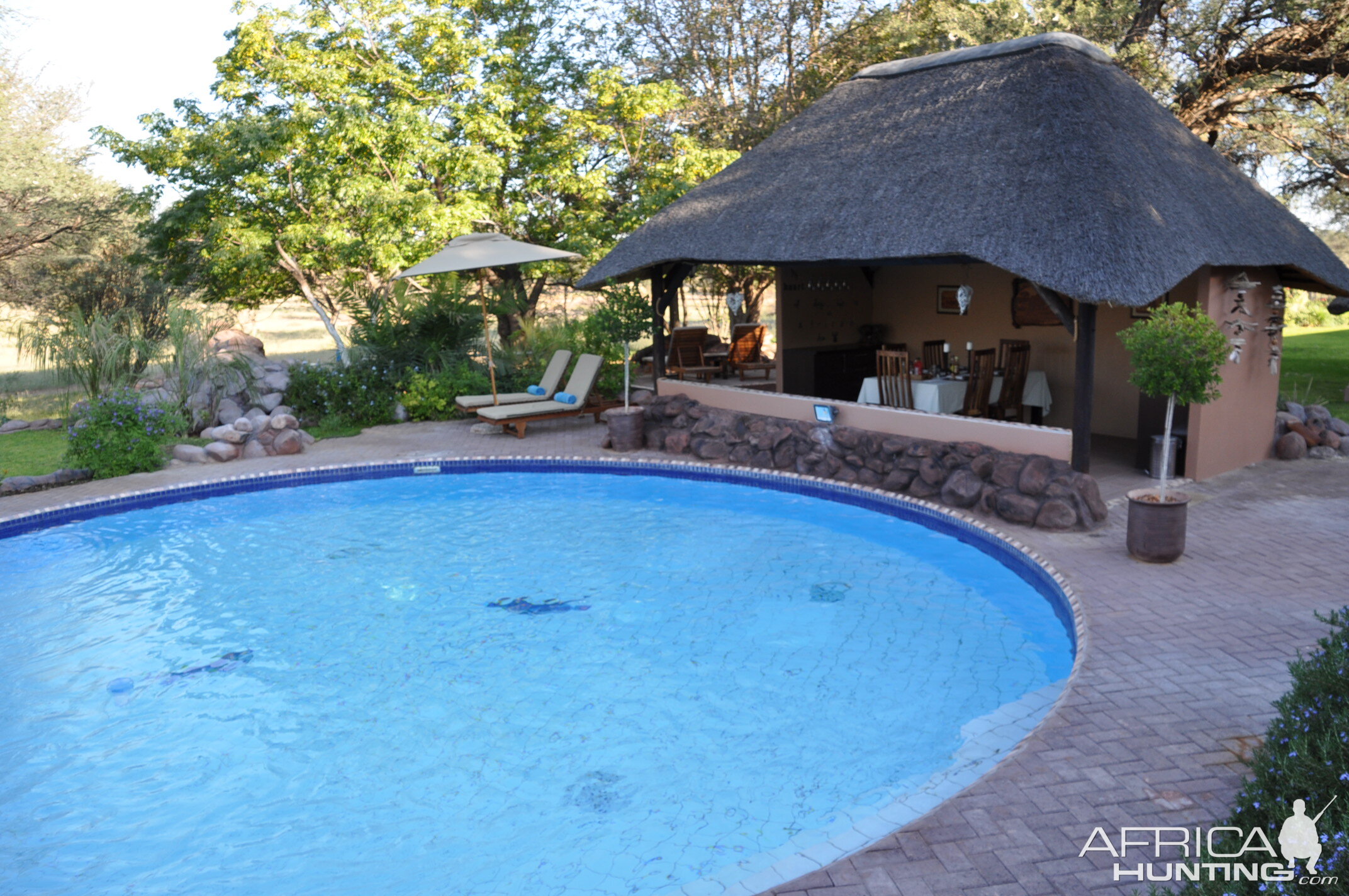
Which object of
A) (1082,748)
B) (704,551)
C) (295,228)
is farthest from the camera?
(295,228)

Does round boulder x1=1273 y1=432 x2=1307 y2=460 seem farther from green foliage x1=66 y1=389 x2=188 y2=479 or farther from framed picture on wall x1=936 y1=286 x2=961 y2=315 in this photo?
green foliage x1=66 y1=389 x2=188 y2=479

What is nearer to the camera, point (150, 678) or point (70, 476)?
point (150, 678)

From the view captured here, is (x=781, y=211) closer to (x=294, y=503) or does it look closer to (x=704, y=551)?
(x=704, y=551)

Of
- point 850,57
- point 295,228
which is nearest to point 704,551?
point 295,228

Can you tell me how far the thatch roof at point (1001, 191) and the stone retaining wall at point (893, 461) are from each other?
5.47 ft

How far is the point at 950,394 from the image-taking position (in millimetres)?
10547

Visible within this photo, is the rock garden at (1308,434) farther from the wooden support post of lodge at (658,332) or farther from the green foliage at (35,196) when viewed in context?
the green foliage at (35,196)

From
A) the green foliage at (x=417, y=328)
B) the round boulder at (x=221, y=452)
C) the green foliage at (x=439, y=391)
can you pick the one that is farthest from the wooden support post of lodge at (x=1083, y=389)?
the round boulder at (x=221, y=452)

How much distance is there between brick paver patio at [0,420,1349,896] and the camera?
347 centimetres

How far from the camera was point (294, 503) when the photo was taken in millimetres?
10500

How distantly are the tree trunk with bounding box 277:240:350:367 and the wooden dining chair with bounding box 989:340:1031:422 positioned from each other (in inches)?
419

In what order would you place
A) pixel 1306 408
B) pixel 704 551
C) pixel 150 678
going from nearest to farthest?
1. pixel 150 678
2. pixel 704 551
3. pixel 1306 408

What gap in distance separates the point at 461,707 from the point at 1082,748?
139 inches

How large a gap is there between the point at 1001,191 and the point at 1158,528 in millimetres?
3734
